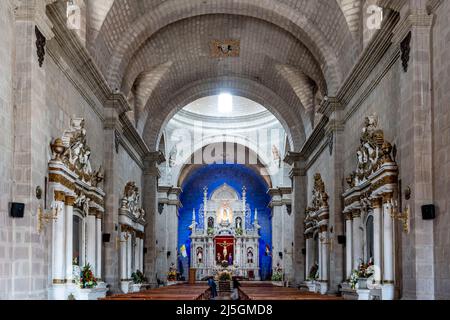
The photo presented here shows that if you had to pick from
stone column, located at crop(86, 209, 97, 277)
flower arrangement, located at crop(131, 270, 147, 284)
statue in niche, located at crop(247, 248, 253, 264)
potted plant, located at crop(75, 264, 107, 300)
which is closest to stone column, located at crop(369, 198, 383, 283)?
potted plant, located at crop(75, 264, 107, 300)

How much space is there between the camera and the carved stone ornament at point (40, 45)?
1220 centimetres

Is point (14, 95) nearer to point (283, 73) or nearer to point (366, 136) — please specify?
point (366, 136)

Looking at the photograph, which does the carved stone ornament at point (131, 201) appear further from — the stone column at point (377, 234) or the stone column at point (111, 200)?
the stone column at point (377, 234)

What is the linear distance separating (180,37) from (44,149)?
38.1ft

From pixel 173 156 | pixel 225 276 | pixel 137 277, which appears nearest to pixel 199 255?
pixel 225 276

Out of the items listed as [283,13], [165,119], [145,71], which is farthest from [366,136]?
[165,119]

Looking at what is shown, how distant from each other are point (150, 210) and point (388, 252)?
52.1 feet

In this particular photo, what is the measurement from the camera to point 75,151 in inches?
603

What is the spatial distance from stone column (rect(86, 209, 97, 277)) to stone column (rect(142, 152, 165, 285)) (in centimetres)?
1031

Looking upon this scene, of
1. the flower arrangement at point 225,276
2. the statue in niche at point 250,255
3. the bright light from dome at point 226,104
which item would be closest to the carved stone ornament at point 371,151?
the bright light from dome at point 226,104

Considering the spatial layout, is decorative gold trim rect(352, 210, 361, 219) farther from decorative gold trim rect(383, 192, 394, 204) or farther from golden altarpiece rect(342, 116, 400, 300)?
decorative gold trim rect(383, 192, 394, 204)

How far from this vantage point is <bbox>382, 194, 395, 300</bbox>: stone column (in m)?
13.9
